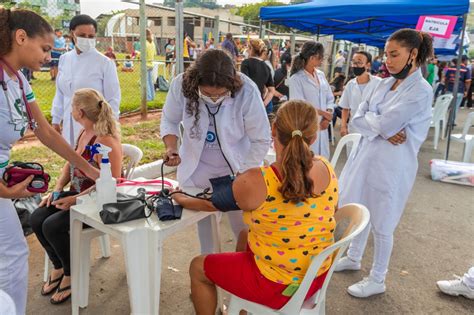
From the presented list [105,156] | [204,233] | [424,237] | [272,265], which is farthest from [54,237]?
[424,237]

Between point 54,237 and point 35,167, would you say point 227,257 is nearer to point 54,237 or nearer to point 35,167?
point 35,167

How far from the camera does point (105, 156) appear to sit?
1.96 m

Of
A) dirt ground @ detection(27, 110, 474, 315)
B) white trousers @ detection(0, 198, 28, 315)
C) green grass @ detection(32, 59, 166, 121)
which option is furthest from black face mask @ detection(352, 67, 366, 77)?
green grass @ detection(32, 59, 166, 121)

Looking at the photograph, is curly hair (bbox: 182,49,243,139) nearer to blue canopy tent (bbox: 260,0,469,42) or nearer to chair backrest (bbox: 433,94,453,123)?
blue canopy tent (bbox: 260,0,469,42)

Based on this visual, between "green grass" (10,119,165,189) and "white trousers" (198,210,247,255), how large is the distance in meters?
2.18

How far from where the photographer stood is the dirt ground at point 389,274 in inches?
97.5

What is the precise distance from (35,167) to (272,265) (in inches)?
44.4

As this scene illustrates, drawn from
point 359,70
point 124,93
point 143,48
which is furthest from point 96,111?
point 124,93

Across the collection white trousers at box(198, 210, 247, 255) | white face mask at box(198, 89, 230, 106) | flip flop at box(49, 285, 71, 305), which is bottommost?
flip flop at box(49, 285, 71, 305)

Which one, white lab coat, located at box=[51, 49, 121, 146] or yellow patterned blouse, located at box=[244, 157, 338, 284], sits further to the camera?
white lab coat, located at box=[51, 49, 121, 146]

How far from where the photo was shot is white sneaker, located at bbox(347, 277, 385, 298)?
261 cm

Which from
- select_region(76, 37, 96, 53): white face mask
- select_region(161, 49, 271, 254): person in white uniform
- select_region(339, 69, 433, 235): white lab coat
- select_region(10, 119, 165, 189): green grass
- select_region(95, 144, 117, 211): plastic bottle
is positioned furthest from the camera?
select_region(10, 119, 165, 189): green grass

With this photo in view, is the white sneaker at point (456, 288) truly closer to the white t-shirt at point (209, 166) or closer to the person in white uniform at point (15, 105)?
the white t-shirt at point (209, 166)

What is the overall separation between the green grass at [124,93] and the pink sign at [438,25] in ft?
17.6
